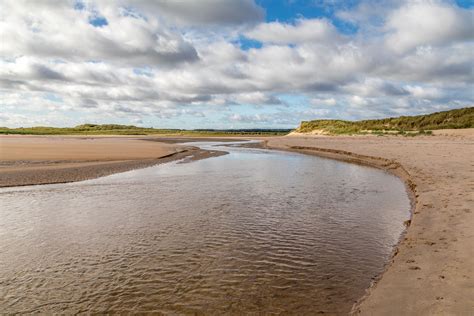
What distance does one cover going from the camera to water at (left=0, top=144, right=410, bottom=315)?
5.84 m

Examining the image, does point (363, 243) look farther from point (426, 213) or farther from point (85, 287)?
point (85, 287)

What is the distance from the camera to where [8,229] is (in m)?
9.71

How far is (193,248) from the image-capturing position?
27.3ft

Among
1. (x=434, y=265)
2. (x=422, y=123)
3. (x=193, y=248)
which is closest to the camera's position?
(x=434, y=265)

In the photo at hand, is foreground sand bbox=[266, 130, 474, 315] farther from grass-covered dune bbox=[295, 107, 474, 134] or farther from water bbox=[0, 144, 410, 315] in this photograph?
grass-covered dune bbox=[295, 107, 474, 134]

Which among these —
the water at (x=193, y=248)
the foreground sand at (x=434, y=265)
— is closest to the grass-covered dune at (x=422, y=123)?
the foreground sand at (x=434, y=265)

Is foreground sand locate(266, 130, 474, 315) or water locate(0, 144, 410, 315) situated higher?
foreground sand locate(266, 130, 474, 315)

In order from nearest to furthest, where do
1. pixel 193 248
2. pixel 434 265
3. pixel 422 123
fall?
pixel 434 265, pixel 193 248, pixel 422 123

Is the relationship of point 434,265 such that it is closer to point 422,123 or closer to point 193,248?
point 193,248

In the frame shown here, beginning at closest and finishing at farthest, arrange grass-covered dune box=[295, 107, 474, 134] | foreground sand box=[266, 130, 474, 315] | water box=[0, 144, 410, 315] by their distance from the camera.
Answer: foreground sand box=[266, 130, 474, 315]
water box=[0, 144, 410, 315]
grass-covered dune box=[295, 107, 474, 134]

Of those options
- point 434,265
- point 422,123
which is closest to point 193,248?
point 434,265

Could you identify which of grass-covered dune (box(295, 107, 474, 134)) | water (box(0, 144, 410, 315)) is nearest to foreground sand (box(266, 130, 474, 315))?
water (box(0, 144, 410, 315))

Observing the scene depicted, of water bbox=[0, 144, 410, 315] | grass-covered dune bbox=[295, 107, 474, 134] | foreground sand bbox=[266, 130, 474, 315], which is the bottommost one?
water bbox=[0, 144, 410, 315]

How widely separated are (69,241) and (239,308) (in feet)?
18.3
